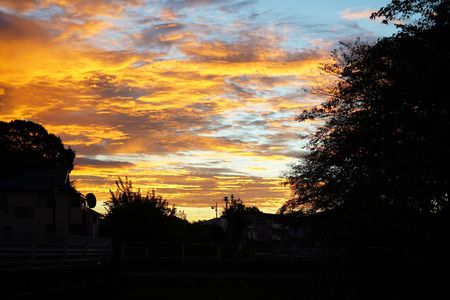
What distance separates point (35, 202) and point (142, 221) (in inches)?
579

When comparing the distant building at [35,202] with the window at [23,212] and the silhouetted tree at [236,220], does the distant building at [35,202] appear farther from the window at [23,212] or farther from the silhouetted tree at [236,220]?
the silhouetted tree at [236,220]

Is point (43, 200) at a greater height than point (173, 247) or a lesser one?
greater

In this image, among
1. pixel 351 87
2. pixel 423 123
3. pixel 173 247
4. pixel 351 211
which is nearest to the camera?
pixel 423 123

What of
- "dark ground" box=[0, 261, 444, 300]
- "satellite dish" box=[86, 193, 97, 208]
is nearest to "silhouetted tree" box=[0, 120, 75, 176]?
"dark ground" box=[0, 261, 444, 300]

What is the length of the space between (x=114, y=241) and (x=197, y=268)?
14.2 meters

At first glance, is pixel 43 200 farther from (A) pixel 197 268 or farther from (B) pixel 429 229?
(B) pixel 429 229

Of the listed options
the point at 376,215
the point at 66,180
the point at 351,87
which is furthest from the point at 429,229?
the point at 66,180

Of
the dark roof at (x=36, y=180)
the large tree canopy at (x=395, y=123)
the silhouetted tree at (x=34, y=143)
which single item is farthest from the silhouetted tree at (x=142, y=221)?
the silhouetted tree at (x=34, y=143)

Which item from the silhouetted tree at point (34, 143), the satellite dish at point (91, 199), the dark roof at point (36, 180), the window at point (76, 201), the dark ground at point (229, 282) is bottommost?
the dark ground at point (229, 282)

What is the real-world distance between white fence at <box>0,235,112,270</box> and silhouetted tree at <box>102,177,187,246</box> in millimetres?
18590

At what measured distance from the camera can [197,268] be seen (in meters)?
49.7

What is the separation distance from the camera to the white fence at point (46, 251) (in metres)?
23.9

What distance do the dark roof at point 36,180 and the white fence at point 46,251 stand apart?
2840 cm

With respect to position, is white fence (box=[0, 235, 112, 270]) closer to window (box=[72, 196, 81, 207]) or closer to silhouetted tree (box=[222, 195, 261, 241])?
window (box=[72, 196, 81, 207])
